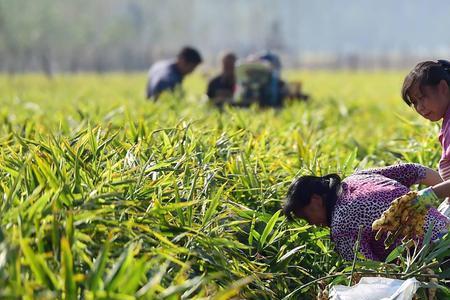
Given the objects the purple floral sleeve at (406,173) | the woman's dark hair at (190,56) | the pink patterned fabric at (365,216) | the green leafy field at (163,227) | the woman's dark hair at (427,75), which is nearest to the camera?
the green leafy field at (163,227)

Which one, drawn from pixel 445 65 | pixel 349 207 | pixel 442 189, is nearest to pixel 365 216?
pixel 349 207

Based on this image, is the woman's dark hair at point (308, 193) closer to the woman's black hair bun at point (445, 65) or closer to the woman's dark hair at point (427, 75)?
the woman's dark hair at point (427, 75)

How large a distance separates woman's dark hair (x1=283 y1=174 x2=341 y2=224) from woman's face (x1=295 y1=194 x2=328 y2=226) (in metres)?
0.01

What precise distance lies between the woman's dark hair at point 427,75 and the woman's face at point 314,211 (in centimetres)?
68

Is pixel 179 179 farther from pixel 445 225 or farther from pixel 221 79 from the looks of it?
pixel 221 79

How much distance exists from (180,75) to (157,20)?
397 feet

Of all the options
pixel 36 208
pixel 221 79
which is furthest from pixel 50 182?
pixel 221 79

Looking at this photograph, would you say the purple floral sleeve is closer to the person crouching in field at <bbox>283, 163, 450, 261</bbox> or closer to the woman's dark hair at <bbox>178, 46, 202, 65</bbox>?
the person crouching in field at <bbox>283, 163, 450, 261</bbox>

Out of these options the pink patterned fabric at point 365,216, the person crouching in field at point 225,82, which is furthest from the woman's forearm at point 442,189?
the person crouching in field at point 225,82

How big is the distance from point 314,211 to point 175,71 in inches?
275

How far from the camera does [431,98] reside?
13.1 feet

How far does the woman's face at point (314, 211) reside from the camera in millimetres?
3822

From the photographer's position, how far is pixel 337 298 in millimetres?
3328

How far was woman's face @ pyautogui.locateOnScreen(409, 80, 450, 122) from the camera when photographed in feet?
13.1
